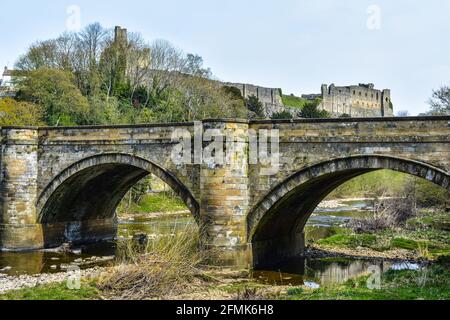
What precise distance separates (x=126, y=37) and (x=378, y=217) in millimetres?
37040

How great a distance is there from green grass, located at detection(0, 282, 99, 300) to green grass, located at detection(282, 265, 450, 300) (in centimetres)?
523

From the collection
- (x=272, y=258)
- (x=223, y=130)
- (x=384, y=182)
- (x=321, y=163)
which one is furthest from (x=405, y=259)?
(x=384, y=182)

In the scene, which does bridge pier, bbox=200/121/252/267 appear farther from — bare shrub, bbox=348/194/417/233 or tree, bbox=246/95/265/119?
tree, bbox=246/95/265/119

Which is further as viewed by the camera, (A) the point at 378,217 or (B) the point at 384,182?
(B) the point at 384,182

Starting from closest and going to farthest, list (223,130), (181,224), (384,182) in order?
(223,130), (181,224), (384,182)

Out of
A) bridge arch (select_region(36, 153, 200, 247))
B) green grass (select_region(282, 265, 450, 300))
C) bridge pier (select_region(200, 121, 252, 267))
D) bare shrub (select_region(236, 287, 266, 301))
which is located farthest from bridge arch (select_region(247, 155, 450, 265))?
bare shrub (select_region(236, 287, 266, 301))

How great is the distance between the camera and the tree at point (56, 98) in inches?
1716

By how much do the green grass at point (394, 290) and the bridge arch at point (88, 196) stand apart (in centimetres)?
894

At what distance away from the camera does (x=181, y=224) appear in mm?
35438

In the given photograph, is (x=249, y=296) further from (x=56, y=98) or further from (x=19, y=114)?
(x=56, y=98)

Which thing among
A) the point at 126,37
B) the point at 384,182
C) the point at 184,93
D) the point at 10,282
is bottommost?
the point at 10,282

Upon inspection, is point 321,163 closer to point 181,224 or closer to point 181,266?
point 181,266

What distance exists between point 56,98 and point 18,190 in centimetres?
1876

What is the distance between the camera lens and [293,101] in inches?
3204
